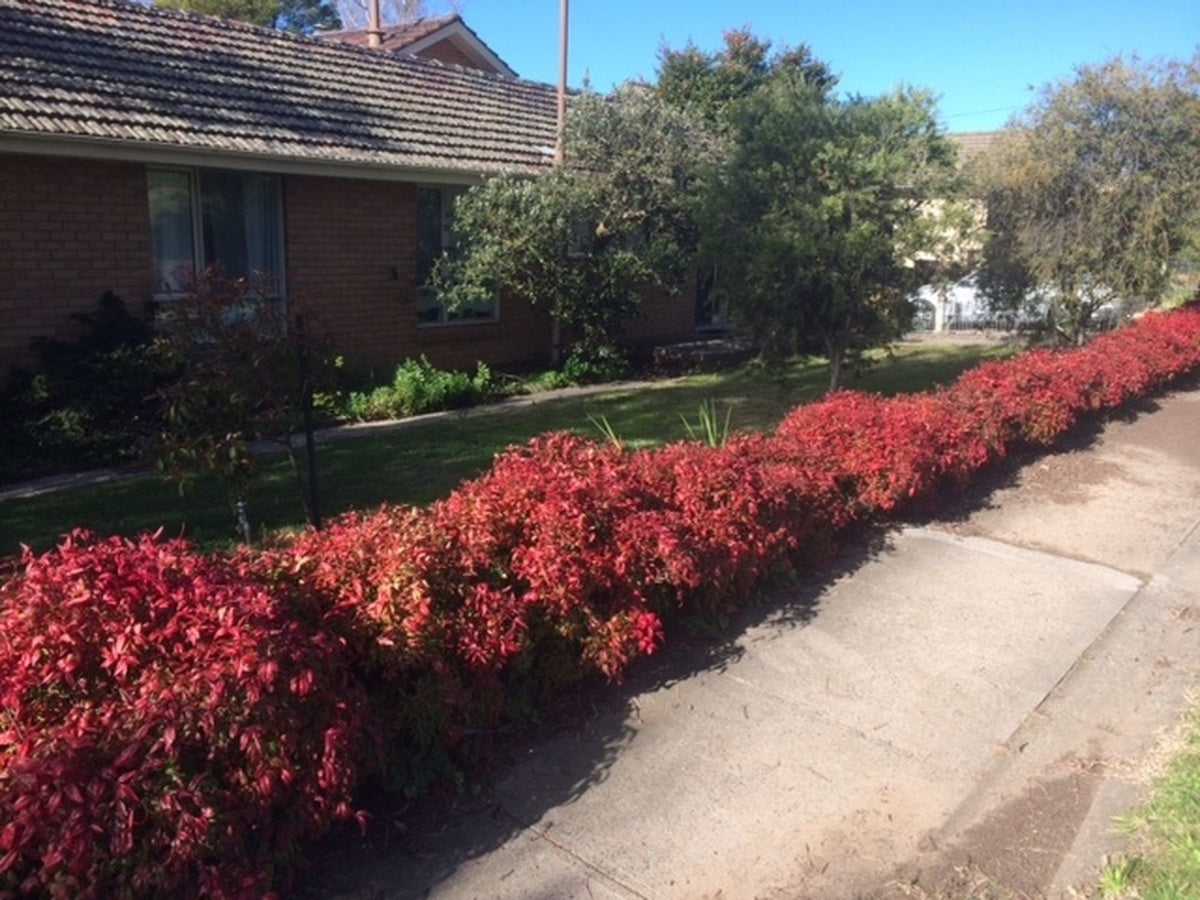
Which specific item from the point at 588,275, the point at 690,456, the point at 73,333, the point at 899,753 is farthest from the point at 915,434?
the point at 73,333

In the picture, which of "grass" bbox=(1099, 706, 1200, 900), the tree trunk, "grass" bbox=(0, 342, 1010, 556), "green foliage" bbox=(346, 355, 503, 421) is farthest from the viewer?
"green foliage" bbox=(346, 355, 503, 421)

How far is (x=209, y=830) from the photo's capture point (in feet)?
8.42

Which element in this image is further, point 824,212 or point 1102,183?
point 1102,183

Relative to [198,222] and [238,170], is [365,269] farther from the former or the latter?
[198,222]

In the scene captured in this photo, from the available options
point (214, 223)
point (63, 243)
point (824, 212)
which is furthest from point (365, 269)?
point (824, 212)

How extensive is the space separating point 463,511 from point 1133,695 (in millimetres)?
3220

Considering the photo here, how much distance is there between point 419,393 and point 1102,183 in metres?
8.87

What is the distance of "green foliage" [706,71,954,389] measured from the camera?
29.3ft

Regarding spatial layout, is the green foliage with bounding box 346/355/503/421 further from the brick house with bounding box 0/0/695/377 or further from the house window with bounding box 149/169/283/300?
the house window with bounding box 149/169/283/300

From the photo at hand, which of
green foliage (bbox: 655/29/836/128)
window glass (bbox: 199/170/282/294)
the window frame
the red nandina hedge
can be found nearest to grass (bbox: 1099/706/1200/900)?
the red nandina hedge

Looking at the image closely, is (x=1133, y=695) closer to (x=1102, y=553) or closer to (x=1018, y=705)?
(x=1018, y=705)

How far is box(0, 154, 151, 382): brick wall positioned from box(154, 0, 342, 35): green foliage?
740 inches

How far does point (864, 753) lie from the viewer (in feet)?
13.4

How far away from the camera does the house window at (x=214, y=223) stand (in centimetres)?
1019
